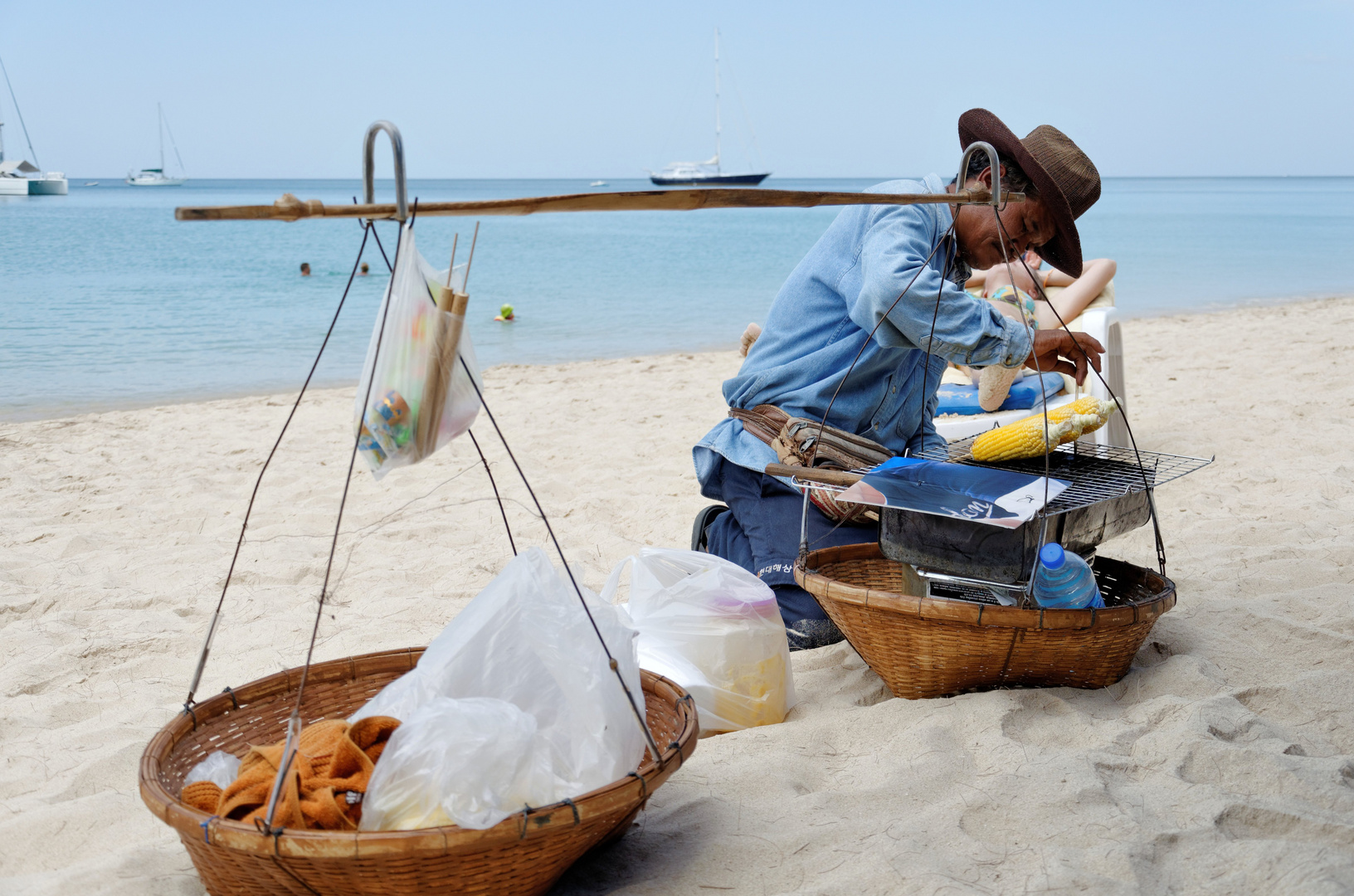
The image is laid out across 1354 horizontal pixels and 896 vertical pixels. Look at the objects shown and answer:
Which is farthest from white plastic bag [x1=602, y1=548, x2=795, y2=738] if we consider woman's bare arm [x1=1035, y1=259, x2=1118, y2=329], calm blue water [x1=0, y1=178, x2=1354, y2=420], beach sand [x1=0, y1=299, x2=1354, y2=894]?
calm blue water [x1=0, y1=178, x2=1354, y2=420]

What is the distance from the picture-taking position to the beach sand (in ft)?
5.29

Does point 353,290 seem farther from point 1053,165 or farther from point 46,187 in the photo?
point 46,187

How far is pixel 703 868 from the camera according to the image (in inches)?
63.9

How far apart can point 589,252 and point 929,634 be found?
21.7m

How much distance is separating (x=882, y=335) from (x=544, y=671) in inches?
52.1

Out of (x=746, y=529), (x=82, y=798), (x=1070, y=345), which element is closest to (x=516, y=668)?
(x=82, y=798)

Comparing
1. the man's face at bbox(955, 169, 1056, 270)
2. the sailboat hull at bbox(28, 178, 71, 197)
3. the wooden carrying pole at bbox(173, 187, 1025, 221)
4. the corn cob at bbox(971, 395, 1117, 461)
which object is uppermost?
the sailboat hull at bbox(28, 178, 71, 197)

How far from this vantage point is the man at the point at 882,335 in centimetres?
240

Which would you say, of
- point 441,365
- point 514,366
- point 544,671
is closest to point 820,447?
point 544,671

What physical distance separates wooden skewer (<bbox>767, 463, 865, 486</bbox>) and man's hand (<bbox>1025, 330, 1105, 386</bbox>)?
1.77 ft

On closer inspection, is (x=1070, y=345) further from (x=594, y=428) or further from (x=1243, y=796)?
(x=594, y=428)

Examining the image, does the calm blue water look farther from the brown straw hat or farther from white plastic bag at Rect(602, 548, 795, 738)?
the brown straw hat

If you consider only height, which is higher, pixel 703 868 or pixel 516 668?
pixel 516 668

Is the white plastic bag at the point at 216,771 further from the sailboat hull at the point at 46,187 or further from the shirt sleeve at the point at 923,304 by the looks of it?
the sailboat hull at the point at 46,187
